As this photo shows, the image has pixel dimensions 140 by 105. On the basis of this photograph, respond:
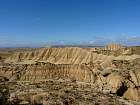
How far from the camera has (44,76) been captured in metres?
65.4

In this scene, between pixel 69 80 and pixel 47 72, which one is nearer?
pixel 69 80

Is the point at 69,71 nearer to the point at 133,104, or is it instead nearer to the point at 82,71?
the point at 82,71

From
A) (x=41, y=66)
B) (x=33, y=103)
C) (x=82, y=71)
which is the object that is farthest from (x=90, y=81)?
(x=33, y=103)

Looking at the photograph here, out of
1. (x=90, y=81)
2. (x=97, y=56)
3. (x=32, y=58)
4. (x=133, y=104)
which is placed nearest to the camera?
(x=133, y=104)

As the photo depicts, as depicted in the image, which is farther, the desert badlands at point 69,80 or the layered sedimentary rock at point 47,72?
the layered sedimentary rock at point 47,72

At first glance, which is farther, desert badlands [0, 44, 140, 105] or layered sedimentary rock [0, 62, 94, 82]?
layered sedimentary rock [0, 62, 94, 82]

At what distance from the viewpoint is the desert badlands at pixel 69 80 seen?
131 feet

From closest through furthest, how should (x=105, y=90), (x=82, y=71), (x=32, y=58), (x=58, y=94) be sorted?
(x=58, y=94) < (x=105, y=90) < (x=82, y=71) < (x=32, y=58)

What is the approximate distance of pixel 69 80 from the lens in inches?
2477

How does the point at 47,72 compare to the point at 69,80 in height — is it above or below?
above

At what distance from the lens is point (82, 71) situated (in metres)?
64.1

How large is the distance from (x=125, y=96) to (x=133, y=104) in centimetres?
474

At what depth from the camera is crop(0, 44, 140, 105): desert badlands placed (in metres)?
39.8

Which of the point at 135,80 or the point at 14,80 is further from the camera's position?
the point at 14,80
